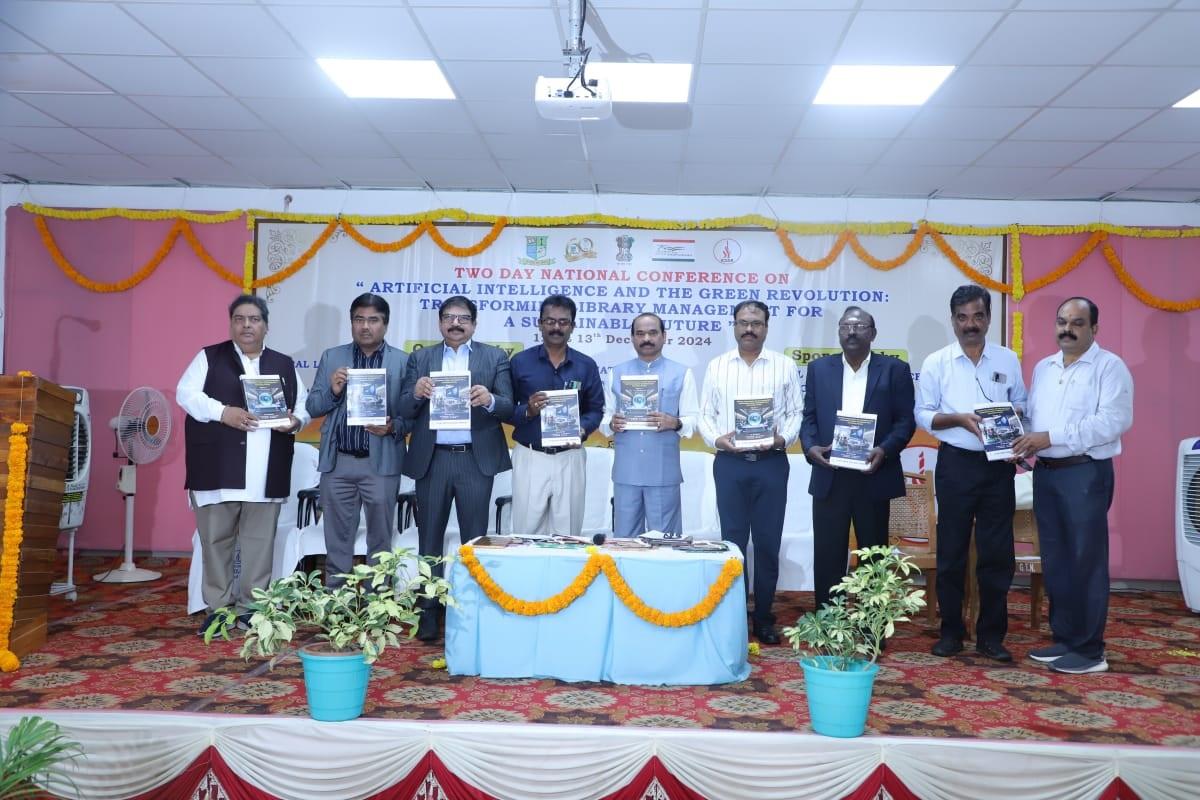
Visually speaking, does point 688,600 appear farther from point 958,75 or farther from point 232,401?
point 958,75

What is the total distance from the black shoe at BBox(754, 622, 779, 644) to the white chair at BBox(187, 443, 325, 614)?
8.41 feet

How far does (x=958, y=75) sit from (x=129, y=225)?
610 cm

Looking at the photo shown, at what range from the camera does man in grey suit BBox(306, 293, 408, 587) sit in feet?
14.0

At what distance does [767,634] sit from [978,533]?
1081 mm

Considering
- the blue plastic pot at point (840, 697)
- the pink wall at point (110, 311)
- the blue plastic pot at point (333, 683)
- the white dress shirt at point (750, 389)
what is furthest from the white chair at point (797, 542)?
the pink wall at point (110, 311)

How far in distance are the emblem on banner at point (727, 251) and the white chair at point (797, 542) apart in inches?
73.2

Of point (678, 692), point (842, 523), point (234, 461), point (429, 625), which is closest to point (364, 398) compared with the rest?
point (234, 461)

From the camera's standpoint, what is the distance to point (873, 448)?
13.5 ft

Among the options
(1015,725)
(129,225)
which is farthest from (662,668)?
(129,225)

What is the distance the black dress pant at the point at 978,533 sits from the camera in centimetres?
402

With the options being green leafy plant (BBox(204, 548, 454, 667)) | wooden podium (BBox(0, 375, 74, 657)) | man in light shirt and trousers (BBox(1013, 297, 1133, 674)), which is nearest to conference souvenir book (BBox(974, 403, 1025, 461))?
man in light shirt and trousers (BBox(1013, 297, 1133, 674))

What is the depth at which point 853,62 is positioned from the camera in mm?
4535

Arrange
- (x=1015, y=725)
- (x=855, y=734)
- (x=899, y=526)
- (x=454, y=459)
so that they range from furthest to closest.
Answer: (x=899, y=526) → (x=454, y=459) → (x=1015, y=725) → (x=855, y=734)

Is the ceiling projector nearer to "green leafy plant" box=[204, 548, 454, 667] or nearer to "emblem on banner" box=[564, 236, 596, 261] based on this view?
"green leafy plant" box=[204, 548, 454, 667]
